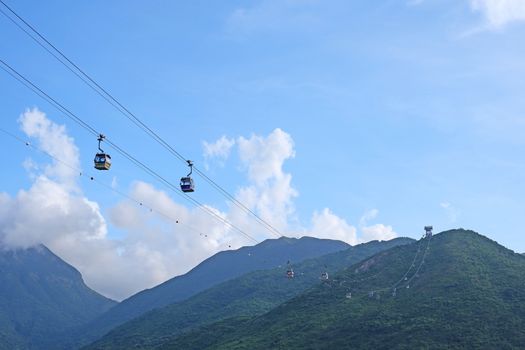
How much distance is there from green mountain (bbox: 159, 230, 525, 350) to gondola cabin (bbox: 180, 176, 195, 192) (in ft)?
198

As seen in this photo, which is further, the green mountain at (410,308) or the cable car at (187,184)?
the green mountain at (410,308)

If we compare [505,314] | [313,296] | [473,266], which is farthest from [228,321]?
[505,314]

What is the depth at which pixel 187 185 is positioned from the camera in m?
53.5

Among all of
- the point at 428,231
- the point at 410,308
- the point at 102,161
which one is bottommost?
the point at 410,308

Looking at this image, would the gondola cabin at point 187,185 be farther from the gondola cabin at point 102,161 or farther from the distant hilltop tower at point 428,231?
the distant hilltop tower at point 428,231

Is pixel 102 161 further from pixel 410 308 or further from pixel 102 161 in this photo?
pixel 410 308

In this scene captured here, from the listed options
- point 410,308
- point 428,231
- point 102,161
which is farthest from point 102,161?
point 428,231

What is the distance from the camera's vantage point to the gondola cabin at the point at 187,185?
53.5 m

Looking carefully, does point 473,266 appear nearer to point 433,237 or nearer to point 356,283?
point 356,283

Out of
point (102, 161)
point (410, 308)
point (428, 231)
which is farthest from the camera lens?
point (428, 231)

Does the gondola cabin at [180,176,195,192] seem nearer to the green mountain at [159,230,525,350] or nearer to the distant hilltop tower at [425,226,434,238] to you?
the green mountain at [159,230,525,350]

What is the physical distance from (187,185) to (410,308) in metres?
78.1

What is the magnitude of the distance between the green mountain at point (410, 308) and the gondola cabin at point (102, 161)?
226 ft

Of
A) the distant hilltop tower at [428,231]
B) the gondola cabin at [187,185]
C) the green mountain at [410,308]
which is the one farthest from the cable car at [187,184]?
the distant hilltop tower at [428,231]
